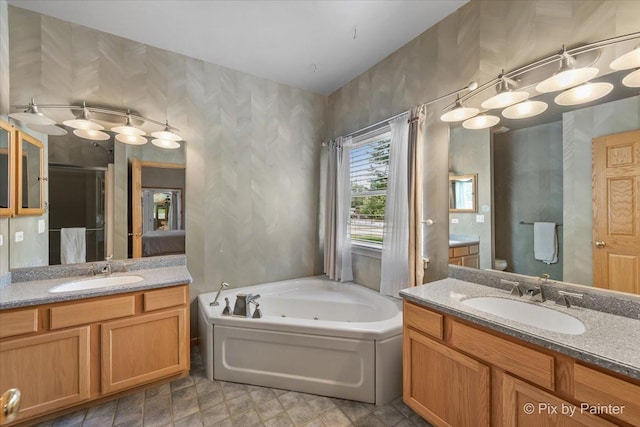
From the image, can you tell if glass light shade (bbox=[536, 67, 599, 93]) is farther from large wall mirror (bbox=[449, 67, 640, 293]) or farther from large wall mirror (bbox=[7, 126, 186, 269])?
large wall mirror (bbox=[7, 126, 186, 269])

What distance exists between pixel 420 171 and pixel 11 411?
238 cm

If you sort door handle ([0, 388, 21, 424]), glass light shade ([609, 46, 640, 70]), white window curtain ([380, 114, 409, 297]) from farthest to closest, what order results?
white window curtain ([380, 114, 409, 297]), glass light shade ([609, 46, 640, 70]), door handle ([0, 388, 21, 424])

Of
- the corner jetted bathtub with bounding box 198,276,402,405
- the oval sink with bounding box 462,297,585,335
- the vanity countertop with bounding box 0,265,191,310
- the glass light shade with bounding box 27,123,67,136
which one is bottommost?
the corner jetted bathtub with bounding box 198,276,402,405

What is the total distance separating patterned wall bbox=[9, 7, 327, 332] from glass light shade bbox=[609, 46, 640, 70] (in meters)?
2.62

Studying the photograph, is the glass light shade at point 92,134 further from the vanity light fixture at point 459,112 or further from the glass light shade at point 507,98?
the glass light shade at point 507,98

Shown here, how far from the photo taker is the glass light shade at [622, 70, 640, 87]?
124 cm

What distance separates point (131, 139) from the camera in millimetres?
2434

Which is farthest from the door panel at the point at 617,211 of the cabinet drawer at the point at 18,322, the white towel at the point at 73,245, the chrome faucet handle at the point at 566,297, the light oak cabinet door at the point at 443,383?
the white towel at the point at 73,245

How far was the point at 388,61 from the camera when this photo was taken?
104 inches

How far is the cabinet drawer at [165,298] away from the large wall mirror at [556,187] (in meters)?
2.22

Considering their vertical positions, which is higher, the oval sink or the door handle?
the door handle

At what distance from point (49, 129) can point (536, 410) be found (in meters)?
3.54

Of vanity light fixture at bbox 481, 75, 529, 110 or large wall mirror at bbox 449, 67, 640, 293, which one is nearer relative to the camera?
large wall mirror at bbox 449, 67, 640, 293

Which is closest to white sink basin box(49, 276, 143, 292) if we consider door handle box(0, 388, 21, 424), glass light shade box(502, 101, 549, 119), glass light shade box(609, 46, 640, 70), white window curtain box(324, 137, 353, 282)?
door handle box(0, 388, 21, 424)
